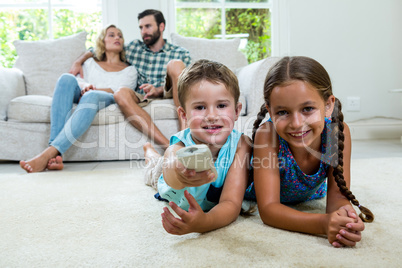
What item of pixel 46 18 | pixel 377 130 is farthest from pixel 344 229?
pixel 46 18

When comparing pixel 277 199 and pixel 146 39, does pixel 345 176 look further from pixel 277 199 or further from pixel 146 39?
pixel 146 39

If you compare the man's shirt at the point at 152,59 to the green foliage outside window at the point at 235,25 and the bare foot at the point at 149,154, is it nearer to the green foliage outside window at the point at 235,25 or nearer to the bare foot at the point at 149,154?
the bare foot at the point at 149,154

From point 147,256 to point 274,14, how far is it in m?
3.21

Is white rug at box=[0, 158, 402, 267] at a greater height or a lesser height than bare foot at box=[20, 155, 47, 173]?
lesser

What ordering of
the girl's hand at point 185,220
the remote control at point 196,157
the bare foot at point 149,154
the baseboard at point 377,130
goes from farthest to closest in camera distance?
the baseboard at point 377,130, the bare foot at point 149,154, the girl's hand at point 185,220, the remote control at point 196,157

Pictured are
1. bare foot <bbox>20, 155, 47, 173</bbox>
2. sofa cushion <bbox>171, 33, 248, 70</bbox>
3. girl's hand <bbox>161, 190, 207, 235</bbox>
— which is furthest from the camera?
sofa cushion <bbox>171, 33, 248, 70</bbox>

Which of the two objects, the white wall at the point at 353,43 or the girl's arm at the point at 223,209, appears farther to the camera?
the white wall at the point at 353,43

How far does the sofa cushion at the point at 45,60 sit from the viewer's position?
2719 millimetres

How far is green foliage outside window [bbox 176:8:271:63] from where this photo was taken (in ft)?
11.3

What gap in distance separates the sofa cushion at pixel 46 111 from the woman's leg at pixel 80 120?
0.25 feet

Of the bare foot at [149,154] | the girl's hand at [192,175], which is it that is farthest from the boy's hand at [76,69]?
the girl's hand at [192,175]

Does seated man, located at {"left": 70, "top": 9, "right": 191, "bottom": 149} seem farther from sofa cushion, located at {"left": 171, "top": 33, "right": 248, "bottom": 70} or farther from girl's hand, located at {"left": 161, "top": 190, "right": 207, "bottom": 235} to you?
girl's hand, located at {"left": 161, "top": 190, "right": 207, "bottom": 235}

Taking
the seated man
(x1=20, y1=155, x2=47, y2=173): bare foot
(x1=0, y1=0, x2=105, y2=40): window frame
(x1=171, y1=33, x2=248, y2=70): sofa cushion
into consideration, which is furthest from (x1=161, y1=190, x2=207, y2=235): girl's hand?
(x1=0, y1=0, x2=105, y2=40): window frame

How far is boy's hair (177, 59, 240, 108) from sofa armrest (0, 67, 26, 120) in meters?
1.67
